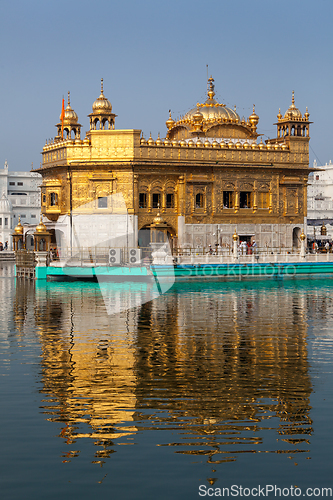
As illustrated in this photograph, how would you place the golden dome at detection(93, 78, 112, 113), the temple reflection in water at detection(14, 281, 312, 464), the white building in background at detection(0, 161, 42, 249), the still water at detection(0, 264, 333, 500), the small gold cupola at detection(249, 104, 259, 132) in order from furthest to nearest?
1. the white building in background at detection(0, 161, 42, 249)
2. the small gold cupola at detection(249, 104, 259, 132)
3. the golden dome at detection(93, 78, 112, 113)
4. the temple reflection in water at detection(14, 281, 312, 464)
5. the still water at detection(0, 264, 333, 500)

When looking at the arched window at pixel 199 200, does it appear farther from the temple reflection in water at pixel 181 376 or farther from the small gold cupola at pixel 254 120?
the temple reflection in water at pixel 181 376

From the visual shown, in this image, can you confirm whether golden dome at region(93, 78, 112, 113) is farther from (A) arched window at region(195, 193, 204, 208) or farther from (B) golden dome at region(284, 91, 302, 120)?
(B) golden dome at region(284, 91, 302, 120)

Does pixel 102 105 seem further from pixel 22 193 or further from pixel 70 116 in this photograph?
pixel 22 193

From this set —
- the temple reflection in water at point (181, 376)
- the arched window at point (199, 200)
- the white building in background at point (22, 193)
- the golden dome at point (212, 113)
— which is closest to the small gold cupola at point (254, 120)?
the golden dome at point (212, 113)

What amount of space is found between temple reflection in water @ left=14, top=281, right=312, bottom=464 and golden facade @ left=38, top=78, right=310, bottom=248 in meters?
18.7

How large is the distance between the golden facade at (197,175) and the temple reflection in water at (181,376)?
1868 centimetres

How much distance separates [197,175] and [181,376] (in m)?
31.8

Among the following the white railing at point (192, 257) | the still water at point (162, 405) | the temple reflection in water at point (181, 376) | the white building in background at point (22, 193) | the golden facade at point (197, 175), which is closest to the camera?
the still water at point (162, 405)

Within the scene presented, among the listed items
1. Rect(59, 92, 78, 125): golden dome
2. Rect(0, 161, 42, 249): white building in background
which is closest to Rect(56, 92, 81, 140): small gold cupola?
Rect(59, 92, 78, 125): golden dome

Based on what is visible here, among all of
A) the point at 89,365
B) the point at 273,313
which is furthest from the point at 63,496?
the point at 273,313

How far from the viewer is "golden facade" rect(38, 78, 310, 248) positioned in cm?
4238

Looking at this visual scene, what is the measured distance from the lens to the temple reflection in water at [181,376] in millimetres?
9547

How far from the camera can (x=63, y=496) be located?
25.2 feet

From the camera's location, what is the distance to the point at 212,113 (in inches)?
1871
